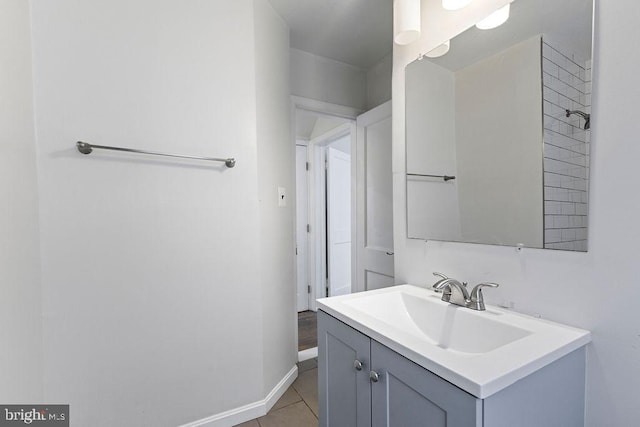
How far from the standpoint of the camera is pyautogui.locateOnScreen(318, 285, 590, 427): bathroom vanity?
0.64m

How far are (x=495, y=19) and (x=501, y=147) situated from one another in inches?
18.4

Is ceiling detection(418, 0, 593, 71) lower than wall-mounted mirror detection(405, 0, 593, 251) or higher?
higher

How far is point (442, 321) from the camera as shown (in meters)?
1.08

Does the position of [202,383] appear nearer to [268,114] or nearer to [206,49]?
[268,114]

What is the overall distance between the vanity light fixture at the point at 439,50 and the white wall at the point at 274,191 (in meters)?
0.91

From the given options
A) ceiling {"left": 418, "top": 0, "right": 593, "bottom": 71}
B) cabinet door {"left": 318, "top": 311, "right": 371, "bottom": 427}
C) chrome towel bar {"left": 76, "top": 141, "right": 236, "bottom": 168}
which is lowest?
cabinet door {"left": 318, "top": 311, "right": 371, "bottom": 427}

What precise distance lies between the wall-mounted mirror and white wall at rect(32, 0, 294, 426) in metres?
0.93

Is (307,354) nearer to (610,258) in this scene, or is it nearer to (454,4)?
(610,258)

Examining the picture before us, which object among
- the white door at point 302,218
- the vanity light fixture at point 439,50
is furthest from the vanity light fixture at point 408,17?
the white door at point 302,218

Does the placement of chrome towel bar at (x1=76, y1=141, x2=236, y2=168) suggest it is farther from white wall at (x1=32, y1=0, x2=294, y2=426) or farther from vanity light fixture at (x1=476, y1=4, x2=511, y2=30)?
vanity light fixture at (x1=476, y1=4, x2=511, y2=30)

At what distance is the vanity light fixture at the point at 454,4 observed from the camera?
1.14 metres

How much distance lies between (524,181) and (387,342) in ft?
2.33

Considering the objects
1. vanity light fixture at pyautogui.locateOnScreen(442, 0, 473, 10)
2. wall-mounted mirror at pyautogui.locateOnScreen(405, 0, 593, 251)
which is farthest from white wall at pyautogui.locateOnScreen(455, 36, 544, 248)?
vanity light fixture at pyautogui.locateOnScreen(442, 0, 473, 10)

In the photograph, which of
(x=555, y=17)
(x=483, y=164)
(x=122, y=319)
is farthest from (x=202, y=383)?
(x=555, y=17)
